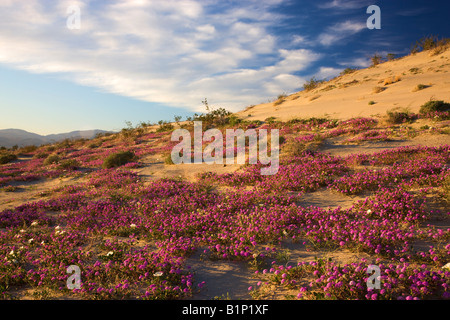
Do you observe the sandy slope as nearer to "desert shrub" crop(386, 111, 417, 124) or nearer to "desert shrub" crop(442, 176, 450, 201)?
"desert shrub" crop(386, 111, 417, 124)

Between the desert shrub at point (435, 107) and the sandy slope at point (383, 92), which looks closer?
the desert shrub at point (435, 107)

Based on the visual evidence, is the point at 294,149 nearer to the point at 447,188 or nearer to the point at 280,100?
the point at 447,188

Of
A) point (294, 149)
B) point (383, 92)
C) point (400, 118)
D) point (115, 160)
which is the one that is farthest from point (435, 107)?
point (115, 160)

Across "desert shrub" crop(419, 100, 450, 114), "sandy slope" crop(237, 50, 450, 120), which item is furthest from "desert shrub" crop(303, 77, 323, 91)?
"desert shrub" crop(419, 100, 450, 114)

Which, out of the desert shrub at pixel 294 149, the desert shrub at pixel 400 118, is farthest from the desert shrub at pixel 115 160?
the desert shrub at pixel 400 118

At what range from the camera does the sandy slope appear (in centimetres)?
2023

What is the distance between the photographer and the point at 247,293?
421 cm

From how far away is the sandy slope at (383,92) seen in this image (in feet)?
66.4

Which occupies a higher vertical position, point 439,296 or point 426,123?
point 426,123

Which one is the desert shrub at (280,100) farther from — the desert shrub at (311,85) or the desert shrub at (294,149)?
the desert shrub at (294,149)

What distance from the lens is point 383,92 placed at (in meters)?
26.2

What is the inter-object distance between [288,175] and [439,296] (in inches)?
255
